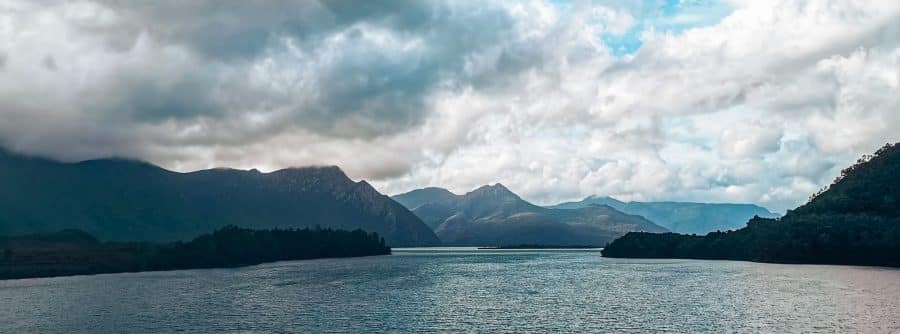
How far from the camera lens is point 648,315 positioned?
126250mm

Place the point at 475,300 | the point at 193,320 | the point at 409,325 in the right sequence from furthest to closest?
1. the point at 475,300
2. the point at 193,320
3. the point at 409,325

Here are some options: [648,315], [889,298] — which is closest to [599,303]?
[648,315]

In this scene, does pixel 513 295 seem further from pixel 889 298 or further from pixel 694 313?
pixel 889 298

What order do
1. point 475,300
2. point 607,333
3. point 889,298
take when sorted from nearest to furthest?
point 607,333 → point 889,298 → point 475,300

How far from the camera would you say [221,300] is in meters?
156

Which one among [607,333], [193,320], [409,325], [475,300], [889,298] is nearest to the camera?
[607,333]

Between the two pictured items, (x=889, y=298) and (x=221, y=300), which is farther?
(x=221, y=300)

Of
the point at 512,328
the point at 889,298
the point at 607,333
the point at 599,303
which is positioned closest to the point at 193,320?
the point at 512,328

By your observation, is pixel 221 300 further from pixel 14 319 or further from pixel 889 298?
pixel 889 298

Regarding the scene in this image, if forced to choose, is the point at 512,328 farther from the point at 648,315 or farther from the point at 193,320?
the point at 193,320

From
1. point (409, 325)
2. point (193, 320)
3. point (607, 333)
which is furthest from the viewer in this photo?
point (193, 320)

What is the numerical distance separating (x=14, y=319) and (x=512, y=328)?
89.8 metres

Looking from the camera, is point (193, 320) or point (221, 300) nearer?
point (193, 320)

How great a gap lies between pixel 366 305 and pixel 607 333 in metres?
58.4
